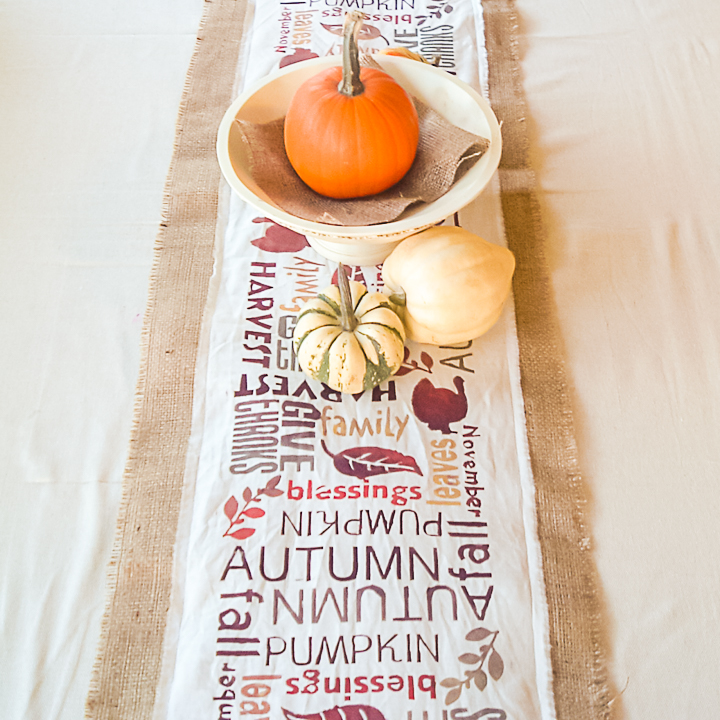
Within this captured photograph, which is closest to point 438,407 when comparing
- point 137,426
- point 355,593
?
point 355,593

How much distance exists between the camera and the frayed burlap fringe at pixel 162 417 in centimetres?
55

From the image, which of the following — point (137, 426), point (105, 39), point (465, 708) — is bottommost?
point (465, 708)

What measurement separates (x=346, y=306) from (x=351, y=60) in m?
0.25

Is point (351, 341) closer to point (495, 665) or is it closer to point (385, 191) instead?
point (385, 191)

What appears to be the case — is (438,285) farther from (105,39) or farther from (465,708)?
(105,39)

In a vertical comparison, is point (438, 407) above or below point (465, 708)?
above

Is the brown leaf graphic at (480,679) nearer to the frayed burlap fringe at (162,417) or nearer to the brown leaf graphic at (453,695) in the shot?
the brown leaf graphic at (453,695)

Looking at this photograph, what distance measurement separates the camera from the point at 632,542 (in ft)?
1.97

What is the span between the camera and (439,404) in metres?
0.67

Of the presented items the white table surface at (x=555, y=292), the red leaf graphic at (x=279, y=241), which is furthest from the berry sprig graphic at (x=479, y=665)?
the red leaf graphic at (x=279, y=241)

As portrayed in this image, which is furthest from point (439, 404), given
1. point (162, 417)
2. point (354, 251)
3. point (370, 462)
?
point (162, 417)

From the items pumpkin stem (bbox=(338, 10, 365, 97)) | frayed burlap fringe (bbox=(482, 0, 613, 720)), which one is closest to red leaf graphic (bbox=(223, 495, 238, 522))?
frayed burlap fringe (bbox=(482, 0, 613, 720))

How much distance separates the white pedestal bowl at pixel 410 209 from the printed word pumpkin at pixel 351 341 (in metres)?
0.07

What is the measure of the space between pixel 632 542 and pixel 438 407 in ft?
0.80
